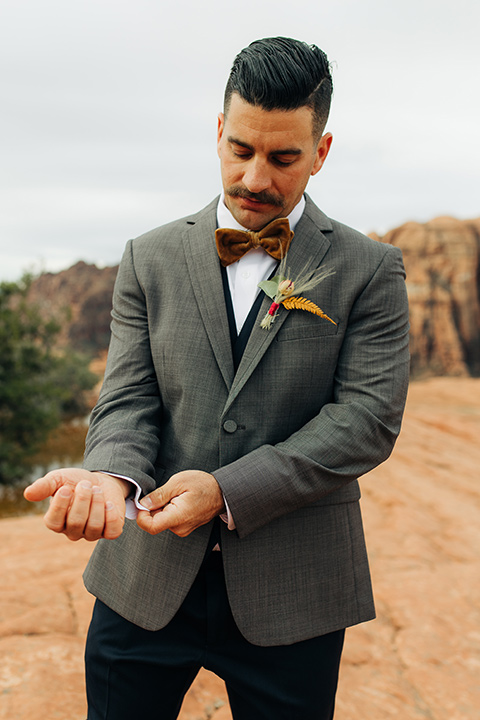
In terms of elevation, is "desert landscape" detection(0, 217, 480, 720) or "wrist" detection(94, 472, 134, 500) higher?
"wrist" detection(94, 472, 134, 500)

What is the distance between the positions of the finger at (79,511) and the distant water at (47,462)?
10423 millimetres

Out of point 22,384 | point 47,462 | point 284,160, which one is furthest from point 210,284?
point 47,462

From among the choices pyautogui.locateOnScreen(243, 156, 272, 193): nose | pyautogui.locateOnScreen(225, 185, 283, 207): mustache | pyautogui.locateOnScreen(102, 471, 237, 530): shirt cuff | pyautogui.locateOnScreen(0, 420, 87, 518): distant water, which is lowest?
pyautogui.locateOnScreen(0, 420, 87, 518): distant water

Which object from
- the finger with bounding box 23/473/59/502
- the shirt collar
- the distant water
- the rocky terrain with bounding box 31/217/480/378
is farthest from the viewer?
the rocky terrain with bounding box 31/217/480/378

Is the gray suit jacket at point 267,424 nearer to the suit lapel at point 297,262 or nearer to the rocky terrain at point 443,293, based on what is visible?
the suit lapel at point 297,262

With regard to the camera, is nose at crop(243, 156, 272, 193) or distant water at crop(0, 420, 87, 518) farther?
distant water at crop(0, 420, 87, 518)

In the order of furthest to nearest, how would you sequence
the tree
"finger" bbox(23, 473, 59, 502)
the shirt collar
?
the tree < the shirt collar < "finger" bbox(23, 473, 59, 502)

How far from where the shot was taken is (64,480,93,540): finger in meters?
1.22

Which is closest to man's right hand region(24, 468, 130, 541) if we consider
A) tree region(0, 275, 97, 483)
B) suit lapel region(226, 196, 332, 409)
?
suit lapel region(226, 196, 332, 409)

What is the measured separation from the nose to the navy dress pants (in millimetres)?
998

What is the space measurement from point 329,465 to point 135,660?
737 millimetres

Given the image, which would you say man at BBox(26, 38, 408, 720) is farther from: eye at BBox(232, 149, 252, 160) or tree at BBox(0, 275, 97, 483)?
tree at BBox(0, 275, 97, 483)

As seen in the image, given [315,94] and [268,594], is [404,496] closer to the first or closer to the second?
[268,594]

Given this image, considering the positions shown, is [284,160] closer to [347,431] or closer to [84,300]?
[347,431]
